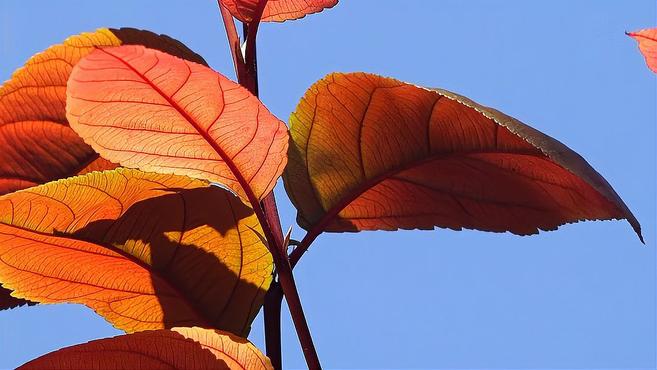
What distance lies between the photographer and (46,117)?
577 mm

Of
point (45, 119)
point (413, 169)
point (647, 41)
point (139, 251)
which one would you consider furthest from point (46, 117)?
point (647, 41)

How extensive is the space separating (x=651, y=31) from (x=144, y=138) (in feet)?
1.11

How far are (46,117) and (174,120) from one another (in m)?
0.15

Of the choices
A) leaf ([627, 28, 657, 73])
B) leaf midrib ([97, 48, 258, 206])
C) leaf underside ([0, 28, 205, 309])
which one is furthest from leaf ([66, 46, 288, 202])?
leaf ([627, 28, 657, 73])

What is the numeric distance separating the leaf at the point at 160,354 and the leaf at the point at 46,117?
148mm

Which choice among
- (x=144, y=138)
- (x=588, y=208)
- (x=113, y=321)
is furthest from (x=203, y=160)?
(x=588, y=208)

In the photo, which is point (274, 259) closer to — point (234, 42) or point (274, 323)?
point (274, 323)

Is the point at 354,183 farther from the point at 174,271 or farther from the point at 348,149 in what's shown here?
the point at 174,271

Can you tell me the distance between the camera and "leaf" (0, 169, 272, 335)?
1.68 feet

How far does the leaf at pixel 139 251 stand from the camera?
51 cm

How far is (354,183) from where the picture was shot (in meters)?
0.57

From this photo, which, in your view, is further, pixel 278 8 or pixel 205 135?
pixel 278 8

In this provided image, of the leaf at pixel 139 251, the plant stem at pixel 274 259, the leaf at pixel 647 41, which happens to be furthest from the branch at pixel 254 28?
the leaf at pixel 647 41

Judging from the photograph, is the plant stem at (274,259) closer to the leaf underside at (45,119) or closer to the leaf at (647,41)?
the leaf underside at (45,119)
